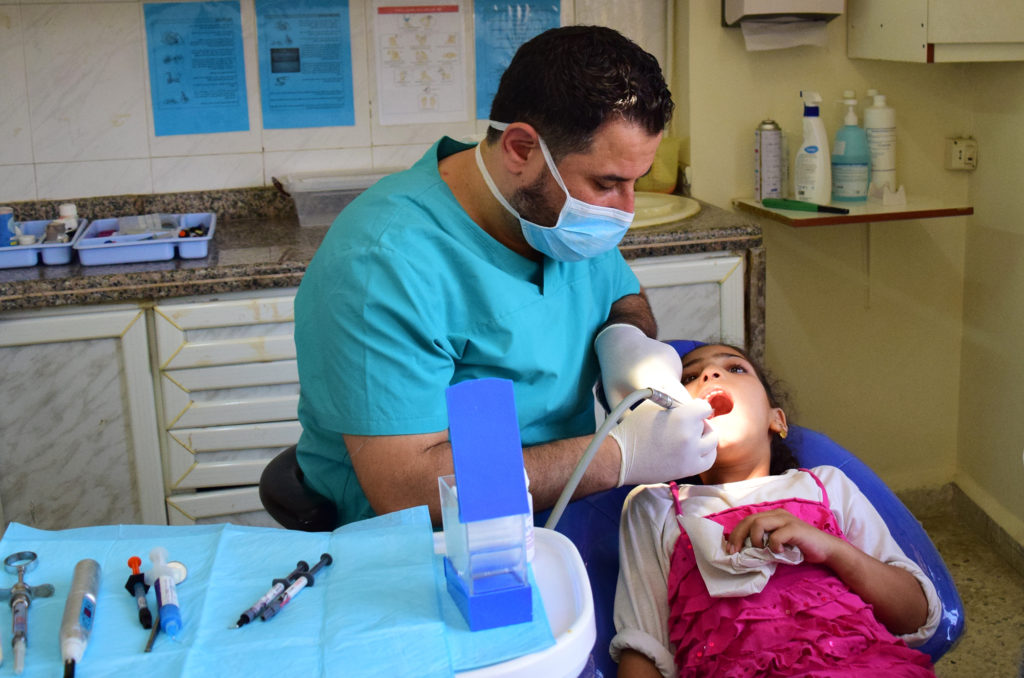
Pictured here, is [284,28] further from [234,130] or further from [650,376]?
[650,376]

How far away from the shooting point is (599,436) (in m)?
1.29

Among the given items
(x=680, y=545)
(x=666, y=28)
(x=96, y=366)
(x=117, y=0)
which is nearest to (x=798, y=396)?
(x=666, y=28)

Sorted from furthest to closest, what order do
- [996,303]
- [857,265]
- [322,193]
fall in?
1. [857,265]
2. [996,303]
3. [322,193]

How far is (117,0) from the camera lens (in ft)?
9.13

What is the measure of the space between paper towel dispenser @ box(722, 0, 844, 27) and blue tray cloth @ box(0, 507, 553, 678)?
6.78 ft

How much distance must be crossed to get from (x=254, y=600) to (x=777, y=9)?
90.4 inches

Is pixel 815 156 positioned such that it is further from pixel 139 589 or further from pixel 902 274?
pixel 139 589

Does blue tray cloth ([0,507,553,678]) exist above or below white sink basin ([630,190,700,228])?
below

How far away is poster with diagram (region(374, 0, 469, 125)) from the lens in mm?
2953

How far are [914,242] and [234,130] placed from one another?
2061mm

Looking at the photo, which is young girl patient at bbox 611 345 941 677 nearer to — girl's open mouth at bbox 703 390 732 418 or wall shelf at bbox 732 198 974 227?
girl's open mouth at bbox 703 390 732 418

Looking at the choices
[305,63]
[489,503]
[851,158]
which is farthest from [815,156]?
[489,503]

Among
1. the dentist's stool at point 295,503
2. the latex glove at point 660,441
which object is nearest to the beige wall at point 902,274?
the latex glove at point 660,441

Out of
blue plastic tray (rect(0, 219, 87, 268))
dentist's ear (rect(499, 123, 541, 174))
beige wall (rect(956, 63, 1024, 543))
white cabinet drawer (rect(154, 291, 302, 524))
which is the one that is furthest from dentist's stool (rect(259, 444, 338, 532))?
beige wall (rect(956, 63, 1024, 543))
